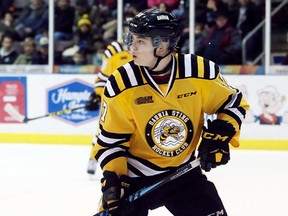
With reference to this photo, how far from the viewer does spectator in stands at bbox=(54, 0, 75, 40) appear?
743cm

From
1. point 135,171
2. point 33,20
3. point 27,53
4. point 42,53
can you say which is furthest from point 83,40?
point 135,171

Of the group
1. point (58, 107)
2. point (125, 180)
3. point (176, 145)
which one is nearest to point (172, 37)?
point (176, 145)

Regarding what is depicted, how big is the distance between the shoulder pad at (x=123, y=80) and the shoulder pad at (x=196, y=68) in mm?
141

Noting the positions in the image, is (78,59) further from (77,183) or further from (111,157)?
(111,157)

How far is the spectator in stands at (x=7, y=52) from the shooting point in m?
7.40

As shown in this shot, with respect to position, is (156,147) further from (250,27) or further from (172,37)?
(250,27)

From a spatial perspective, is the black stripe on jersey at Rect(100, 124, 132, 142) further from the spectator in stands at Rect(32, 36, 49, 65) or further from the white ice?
the spectator in stands at Rect(32, 36, 49, 65)

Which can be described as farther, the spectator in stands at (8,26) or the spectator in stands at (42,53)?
the spectator in stands at (8,26)

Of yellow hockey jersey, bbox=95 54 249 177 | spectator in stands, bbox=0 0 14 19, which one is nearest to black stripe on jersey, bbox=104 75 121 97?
yellow hockey jersey, bbox=95 54 249 177

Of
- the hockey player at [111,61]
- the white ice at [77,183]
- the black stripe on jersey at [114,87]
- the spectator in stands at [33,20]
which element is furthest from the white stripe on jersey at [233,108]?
the spectator in stands at [33,20]

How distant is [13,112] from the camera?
22.2 ft

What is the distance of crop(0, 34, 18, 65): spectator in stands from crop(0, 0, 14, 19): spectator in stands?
51cm

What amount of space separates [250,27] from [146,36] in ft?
15.9

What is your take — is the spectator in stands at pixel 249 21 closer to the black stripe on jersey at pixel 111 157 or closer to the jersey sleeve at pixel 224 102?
the jersey sleeve at pixel 224 102
